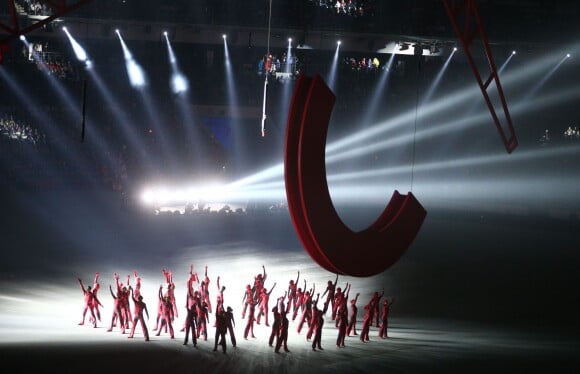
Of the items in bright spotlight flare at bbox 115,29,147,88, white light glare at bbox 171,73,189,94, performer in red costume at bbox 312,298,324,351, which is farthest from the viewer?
white light glare at bbox 171,73,189,94

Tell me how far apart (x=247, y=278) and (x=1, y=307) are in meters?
7.63

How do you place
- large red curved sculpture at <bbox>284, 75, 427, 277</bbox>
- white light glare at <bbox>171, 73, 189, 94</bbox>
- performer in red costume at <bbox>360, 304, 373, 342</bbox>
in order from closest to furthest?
large red curved sculpture at <bbox>284, 75, 427, 277</bbox> → performer in red costume at <bbox>360, 304, 373, 342</bbox> → white light glare at <bbox>171, 73, 189, 94</bbox>

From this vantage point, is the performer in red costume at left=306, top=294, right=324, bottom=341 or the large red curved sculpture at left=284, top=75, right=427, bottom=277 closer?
the large red curved sculpture at left=284, top=75, right=427, bottom=277

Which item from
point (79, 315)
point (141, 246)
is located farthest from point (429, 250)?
point (79, 315)

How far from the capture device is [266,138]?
123 ft

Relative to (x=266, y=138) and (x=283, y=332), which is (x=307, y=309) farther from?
(x=266, y=138)

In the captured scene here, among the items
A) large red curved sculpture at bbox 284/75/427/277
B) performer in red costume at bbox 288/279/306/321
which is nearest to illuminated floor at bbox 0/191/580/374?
performer in red costume at bbox 288/279/306/321

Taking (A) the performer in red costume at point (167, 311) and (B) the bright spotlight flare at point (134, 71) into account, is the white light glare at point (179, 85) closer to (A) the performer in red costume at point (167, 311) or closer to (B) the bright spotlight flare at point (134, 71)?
(B) the bright spotlight flare at point (134, 71)

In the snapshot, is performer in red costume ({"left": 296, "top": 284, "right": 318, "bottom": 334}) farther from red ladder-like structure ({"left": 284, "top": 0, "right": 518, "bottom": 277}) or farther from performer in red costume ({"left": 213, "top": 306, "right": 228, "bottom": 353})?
red ladder-like structure ({"left": 284, "top": 0, "right": 518, "bottom": 277})

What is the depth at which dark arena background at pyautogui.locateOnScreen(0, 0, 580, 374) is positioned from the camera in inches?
1026

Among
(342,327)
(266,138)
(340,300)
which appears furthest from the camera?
(266,138)

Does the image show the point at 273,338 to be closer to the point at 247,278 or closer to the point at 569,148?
the point at 247,278

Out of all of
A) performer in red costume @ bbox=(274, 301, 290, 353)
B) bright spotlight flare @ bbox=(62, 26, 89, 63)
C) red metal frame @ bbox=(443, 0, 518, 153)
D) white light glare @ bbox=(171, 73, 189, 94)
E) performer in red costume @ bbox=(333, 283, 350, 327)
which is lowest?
performer in red costume @ bbox=(274, 301, 290, 353)

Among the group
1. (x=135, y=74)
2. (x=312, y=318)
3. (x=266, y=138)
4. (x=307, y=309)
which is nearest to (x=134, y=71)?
(x=135, y=74)
